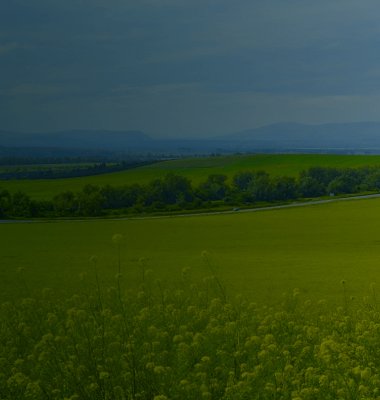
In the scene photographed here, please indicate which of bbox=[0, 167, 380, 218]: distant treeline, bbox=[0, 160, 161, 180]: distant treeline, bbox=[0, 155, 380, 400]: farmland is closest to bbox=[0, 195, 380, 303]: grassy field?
bbox=[0, 155, 380, 400]: farmland

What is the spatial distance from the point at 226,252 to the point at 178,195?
2961 cm

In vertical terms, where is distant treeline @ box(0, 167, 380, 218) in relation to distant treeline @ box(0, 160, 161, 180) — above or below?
below

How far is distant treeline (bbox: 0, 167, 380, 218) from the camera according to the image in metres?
46.9

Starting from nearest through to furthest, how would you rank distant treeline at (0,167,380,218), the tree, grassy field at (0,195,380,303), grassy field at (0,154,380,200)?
grassy field at (0,195,380,303)
distant treeline at (0,167,380,218)
the tree
grassy field at (0,154,380,200)

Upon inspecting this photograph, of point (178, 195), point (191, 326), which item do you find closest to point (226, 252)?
point (191, 326)

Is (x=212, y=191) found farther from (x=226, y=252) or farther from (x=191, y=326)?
(x=191, y=326)

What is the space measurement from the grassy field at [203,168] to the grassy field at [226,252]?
30.8 m

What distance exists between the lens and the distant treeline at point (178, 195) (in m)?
46.9

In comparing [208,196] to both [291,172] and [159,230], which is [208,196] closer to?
[159,230]

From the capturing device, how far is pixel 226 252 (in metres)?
23.4

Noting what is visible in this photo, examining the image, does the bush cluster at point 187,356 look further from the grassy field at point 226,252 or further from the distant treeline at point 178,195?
the distant treeline at point 178,195

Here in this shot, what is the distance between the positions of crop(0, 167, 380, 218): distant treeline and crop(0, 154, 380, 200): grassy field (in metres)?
12.8

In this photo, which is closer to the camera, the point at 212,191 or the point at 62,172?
the point at 212,191

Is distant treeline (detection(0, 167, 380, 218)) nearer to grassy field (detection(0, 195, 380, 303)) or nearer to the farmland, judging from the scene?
grassy field (detection(0, 195, 380, 303))
